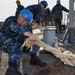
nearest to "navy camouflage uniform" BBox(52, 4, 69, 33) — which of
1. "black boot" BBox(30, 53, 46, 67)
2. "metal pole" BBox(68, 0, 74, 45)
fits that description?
"metal pole" BBox(68, 0, 74, 45)

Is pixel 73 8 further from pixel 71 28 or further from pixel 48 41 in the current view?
pixel 48 41

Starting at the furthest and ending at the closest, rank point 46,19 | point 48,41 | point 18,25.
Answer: point 46,19 → point 48,41 → point 18,25

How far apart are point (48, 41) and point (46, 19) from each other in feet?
30.3

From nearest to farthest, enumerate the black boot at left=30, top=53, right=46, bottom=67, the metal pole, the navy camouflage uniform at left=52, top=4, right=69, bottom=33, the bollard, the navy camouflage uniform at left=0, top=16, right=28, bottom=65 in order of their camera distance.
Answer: the navy camouflage uniform at left=0, top=16, right=28, bottom=65 → the black boot at left=30, top=53, right=46, bottom=67 → the bollard → the metal pole → the navy camouflage uniform at left=52, top=4, right=69, bottom=33

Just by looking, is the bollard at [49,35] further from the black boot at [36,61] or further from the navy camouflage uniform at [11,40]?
the navy camouflage uniform at [11,40]

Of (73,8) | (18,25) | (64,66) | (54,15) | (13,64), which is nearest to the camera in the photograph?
(18,25)

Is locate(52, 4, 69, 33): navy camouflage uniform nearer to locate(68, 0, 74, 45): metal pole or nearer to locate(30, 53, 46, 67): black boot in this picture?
locate(68, 0, 74, 45): metal pole

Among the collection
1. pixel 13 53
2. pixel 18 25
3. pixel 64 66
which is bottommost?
pixel 64 66

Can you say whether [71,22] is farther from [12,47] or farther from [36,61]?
[12,47]

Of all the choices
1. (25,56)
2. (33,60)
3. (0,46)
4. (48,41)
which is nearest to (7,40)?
(0,46)

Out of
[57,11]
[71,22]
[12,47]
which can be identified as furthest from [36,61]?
[57,11]

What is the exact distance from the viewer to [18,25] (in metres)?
5.54

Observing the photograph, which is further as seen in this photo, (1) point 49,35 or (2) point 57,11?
(2) point 57,11

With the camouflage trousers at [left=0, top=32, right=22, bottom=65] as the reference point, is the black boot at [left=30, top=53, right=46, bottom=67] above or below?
below
